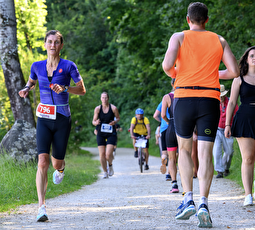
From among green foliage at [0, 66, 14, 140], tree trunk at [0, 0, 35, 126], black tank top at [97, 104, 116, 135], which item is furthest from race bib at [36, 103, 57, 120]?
green foliage at [0, 66, 14, 140]

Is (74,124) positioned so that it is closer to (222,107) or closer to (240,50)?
(240,50)

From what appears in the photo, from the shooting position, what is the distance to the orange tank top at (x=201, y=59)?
4.25 metres

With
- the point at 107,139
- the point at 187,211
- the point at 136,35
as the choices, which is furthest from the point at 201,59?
the point at 136,35

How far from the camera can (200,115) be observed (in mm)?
4234

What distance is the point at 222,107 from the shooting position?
30.1 feet

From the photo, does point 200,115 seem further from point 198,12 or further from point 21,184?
point 21,184

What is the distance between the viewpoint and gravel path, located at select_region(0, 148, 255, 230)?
4.41 m

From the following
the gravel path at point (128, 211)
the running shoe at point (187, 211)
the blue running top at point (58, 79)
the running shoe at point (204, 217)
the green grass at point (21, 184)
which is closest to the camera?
the running shoe at point (204, 217)

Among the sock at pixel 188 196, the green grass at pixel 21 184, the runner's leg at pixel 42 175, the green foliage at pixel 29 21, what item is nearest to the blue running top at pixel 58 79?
the runner's leg at pixel 42 175

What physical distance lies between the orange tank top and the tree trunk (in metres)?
6.60

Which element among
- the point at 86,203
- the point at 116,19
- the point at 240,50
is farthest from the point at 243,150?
the point at 116,19

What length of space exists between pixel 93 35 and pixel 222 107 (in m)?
40.4

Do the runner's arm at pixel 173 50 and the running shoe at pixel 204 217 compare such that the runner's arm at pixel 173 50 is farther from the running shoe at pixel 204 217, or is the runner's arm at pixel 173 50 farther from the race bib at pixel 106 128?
the race bib at pixel 106 128

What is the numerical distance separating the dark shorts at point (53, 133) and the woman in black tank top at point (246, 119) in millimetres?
2275
